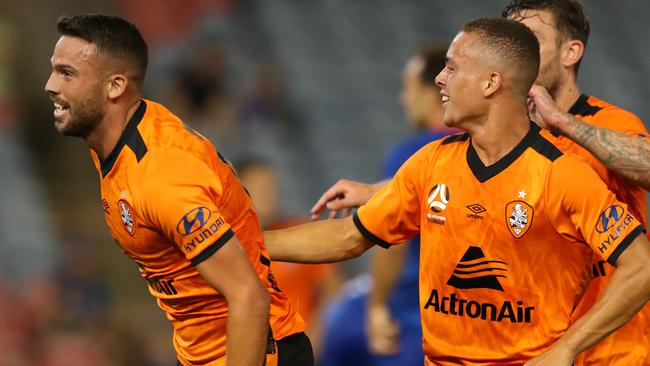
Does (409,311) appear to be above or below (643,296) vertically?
below

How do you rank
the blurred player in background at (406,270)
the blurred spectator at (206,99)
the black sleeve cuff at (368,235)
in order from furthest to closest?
the blurred spectator at (206,99) < the blurred player in background at (406,270) < the black sleeve cuff at (368,235)

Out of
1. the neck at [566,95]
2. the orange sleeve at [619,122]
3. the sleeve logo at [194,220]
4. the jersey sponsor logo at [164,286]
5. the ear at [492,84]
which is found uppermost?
the ear at [492,84]

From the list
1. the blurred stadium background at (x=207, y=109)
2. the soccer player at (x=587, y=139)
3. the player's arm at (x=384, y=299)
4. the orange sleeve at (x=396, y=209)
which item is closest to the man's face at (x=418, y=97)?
the player's arm at (x=384, y=299)

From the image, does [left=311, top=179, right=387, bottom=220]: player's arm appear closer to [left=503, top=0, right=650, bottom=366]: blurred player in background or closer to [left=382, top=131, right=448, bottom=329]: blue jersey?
[left=503, top=0, right=650, bottom=366]: blurred player in background

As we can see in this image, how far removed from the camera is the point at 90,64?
4.27 metres

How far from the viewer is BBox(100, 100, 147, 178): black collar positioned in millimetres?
4145

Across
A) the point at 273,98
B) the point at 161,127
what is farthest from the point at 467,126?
the point at 273,98

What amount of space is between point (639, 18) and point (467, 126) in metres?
9.79

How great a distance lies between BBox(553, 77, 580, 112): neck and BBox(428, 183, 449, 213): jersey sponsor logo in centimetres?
73

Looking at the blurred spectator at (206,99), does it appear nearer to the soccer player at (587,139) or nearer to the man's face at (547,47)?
the soccer player at (587,139)

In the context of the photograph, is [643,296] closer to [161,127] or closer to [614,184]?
[614,184]

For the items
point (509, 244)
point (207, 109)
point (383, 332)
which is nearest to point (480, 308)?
point (509, 244)

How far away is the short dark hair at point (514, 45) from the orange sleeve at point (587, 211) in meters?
0.35

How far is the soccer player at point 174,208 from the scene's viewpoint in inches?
156
